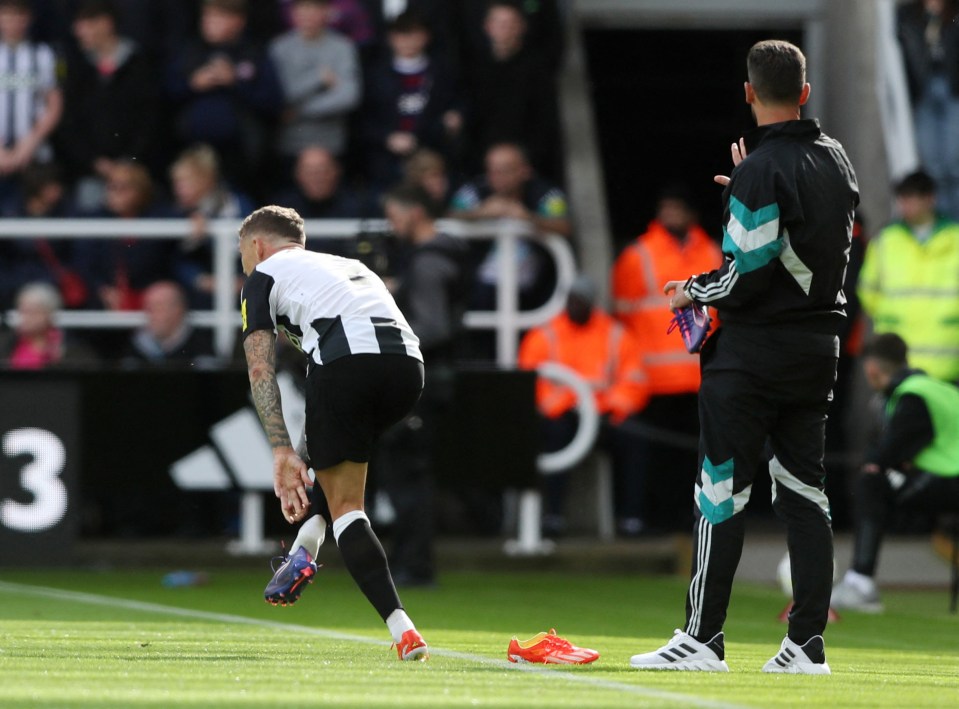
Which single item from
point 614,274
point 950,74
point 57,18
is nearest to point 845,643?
point 614,274

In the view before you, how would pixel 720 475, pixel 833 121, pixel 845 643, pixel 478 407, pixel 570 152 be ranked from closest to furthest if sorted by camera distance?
pixel 720 475 < pixel 845 643 < pixel 478 407 < pixel 570 152 < pixel 833 121

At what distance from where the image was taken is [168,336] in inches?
533

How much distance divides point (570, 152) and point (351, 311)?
8.76 m

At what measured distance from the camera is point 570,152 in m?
16.0

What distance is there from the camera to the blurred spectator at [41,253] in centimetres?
1396

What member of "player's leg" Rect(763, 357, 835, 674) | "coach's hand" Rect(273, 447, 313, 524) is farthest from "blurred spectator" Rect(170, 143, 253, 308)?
"player's leg" Rect(763, 357, 835, 674)

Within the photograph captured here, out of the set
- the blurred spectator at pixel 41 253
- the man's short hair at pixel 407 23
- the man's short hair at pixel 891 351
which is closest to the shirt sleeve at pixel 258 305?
the man's short hair at pixel 891 351

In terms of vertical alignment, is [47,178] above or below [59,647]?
above

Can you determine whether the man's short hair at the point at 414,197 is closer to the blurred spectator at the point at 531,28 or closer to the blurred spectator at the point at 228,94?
the blurred spectator at the point at 228,94

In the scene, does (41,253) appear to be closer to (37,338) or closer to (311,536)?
(37,338)

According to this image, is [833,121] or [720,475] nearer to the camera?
[720,475]

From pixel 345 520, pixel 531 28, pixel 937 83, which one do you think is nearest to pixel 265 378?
pixel 345 520

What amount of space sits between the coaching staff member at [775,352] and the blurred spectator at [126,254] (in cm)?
734

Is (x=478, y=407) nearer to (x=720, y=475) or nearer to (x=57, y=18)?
(x=57, y=18)
